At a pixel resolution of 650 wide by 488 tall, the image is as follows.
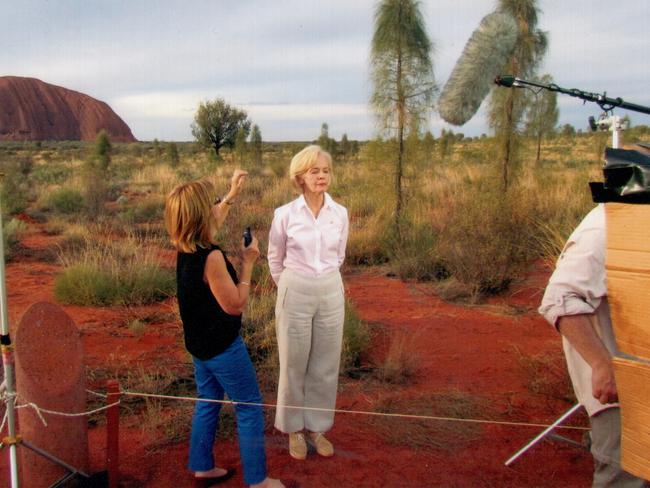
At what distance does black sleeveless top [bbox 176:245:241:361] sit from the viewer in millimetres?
2936

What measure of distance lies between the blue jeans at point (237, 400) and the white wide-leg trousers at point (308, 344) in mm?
433

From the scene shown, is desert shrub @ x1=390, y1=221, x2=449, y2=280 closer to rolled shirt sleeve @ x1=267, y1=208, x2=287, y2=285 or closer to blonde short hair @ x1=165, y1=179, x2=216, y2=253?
rolled shirt sleeve @ x1=267, y1=208, x2=287, y2=285

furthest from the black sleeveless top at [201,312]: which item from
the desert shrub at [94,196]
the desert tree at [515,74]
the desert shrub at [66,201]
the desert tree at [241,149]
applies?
the desert tree at [241,149]

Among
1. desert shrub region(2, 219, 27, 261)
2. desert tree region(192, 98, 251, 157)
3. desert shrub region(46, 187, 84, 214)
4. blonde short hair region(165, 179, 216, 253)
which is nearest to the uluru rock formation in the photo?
desert tree region(192, 98, 251, 157)

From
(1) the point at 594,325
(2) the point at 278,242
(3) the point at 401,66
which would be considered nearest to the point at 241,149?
(3) the point at 401,66

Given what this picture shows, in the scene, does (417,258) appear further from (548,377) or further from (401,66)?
(548,377)

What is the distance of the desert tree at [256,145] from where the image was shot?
24.8 metres

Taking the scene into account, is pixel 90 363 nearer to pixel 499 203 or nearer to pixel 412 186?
pixel 499 203

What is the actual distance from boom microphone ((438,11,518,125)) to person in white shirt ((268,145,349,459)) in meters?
0.87

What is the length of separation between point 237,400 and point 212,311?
0.48 metres

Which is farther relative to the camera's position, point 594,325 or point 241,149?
point 241,149

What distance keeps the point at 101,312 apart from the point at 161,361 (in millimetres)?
2132

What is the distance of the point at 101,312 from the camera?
283 inches

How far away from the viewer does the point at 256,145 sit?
26.3 m
